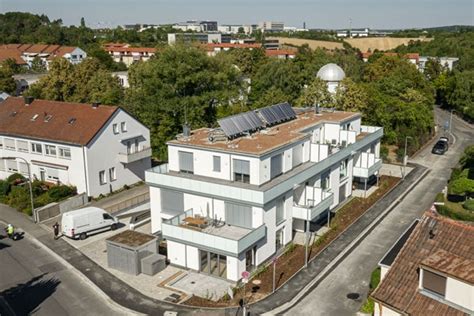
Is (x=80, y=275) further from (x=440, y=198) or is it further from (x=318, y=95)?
(x=318, y=95)

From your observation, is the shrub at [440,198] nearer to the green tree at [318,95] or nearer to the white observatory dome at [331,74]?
the green tree at [318,95]

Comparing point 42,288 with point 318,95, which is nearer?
point 42,288

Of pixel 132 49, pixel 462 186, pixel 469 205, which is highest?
pixel 132 49

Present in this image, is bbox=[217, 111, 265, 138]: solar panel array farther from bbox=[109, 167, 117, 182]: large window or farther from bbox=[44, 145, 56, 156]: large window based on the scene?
bbox=[44, 145, 56, 156]: large window

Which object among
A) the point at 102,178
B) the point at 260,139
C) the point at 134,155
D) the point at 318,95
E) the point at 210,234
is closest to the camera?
the point at 210,234

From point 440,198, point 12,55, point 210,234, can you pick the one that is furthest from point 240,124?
point 12,55

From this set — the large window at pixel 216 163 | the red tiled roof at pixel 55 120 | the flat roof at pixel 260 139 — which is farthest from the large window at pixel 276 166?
the red tiled roof at pixel 55 120
